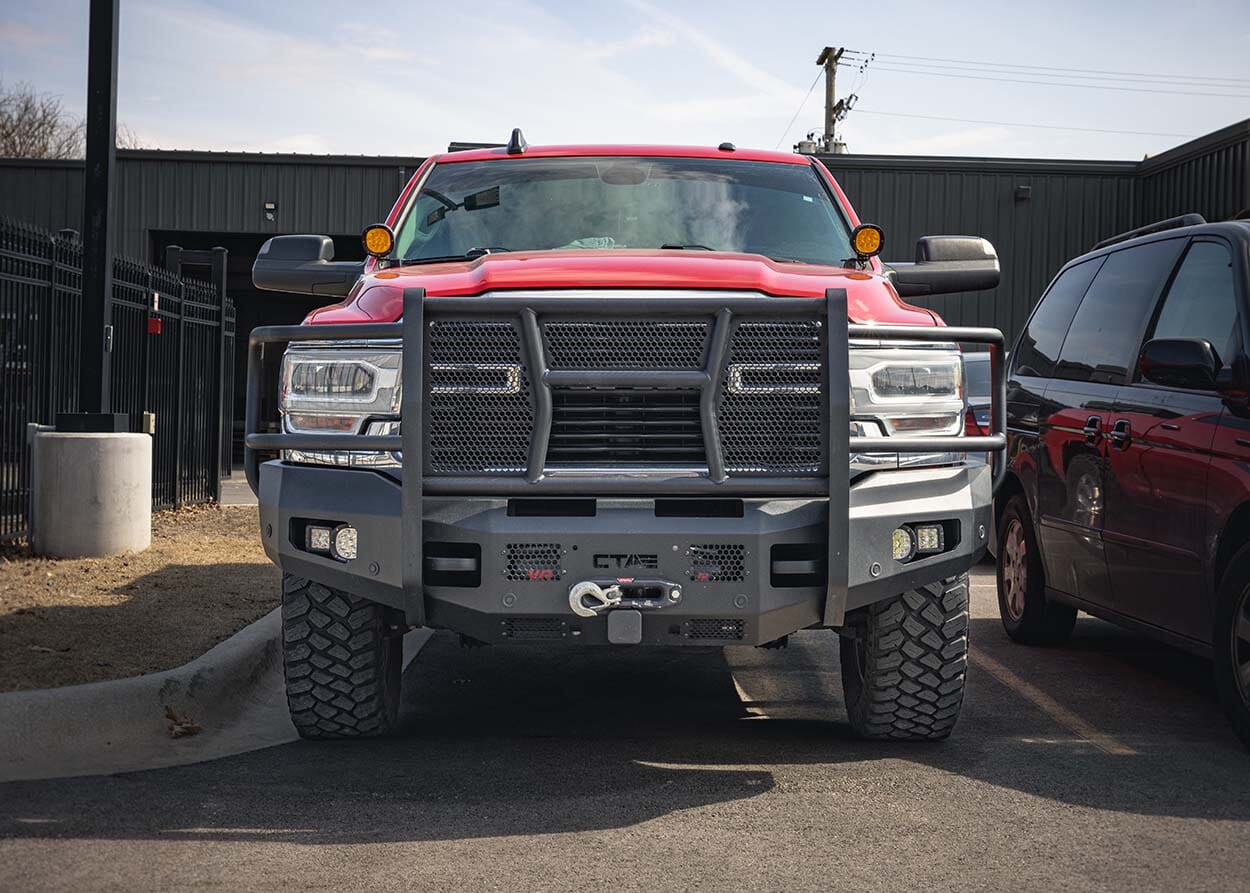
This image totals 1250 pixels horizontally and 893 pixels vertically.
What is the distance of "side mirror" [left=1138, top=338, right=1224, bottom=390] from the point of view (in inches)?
221

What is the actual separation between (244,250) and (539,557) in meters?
24.4

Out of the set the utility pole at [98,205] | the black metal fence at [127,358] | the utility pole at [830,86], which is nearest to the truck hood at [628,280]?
the utility pole at [98,205]

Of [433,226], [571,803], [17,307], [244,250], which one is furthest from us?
[244,250]

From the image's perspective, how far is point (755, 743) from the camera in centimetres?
545

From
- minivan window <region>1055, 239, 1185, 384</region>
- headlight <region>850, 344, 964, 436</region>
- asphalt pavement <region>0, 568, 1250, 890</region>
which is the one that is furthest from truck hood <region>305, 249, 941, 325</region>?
minivan window <region>1055, 239, 1185, 384</region>

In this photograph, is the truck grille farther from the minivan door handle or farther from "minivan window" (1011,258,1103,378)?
"minivan window" (1011,258,1103,378)

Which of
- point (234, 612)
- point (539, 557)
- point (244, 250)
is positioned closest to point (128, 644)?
point (234, 612)

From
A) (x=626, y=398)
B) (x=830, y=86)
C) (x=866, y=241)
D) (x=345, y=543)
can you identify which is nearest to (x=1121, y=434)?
(x=866, y=241)

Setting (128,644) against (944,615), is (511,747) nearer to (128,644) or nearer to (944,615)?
(944,615)

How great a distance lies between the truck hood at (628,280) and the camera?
15.8 feet

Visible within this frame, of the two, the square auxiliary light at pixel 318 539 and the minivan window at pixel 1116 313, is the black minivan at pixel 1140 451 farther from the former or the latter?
the square auxiliary light at pixel 318 539

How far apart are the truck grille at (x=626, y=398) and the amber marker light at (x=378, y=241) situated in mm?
1422

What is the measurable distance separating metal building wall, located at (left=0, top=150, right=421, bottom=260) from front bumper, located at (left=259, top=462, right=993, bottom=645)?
2041 cm

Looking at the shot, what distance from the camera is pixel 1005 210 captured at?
2405 centimetres
